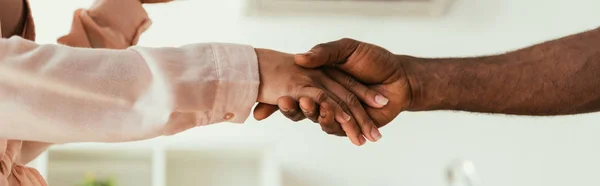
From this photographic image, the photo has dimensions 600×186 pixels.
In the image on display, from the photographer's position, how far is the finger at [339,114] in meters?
0.95

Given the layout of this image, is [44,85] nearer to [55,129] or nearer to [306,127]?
[55,129]

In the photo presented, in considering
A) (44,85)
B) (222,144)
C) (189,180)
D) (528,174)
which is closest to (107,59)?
(44,85)

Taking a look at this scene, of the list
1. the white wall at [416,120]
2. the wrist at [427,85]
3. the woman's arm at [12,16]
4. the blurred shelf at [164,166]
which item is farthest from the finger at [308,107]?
the white wall at [416,120]

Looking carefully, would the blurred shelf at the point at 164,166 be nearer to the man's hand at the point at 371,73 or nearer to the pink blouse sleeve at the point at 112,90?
the man's hand at the point at 371,73

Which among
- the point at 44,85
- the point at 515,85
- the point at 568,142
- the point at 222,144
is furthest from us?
the point at 568,142

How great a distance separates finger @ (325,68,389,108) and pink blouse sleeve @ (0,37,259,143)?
6.4 inches

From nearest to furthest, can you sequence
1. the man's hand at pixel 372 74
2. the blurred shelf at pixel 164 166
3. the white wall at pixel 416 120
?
the man's hand at pixel 372 74 → the blurred shelf at pixel 164 166 → the white wall at pixel 416 120

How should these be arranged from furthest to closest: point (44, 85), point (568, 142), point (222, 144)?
point (568, 142), point (222, 144), point (44, 85)

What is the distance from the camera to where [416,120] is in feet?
7.35

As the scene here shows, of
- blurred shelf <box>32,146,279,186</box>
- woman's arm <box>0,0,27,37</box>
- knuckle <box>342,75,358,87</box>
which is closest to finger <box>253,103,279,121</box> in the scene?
knuckle <box>342,75,358,87</box>

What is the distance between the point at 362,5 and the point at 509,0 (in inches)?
16.9

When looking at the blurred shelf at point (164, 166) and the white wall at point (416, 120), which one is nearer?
the blurred shelf at point (164, 166)

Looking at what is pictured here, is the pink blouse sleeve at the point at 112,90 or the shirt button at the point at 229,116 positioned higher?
the pink blouse sleeve at the point at 112,90

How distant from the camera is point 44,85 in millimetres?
792
